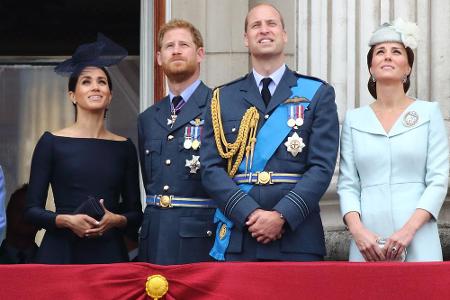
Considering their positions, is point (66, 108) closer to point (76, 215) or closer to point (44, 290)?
point (76, 215)

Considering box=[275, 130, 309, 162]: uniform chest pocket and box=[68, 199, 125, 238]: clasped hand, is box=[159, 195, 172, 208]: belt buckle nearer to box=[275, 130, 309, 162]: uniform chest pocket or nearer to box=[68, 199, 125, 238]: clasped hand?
box=[68, 199, 125, 238]: clasped hand

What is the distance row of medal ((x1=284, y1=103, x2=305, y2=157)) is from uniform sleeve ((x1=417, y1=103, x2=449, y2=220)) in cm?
53

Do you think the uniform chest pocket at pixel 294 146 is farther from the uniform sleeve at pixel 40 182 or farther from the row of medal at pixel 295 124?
the uniform sleeve at pixel 40 182

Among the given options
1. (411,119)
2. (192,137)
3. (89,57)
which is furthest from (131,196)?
(411,119)

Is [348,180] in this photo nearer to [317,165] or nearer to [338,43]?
[317,165]

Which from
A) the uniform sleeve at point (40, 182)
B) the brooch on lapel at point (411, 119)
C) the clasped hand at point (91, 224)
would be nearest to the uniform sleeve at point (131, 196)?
the clasped hand at point (91, 224)

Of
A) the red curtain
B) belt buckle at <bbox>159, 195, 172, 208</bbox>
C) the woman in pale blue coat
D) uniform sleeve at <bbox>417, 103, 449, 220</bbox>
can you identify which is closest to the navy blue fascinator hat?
belt buckle at <bbox>159, 195, 172, 208</bbox>

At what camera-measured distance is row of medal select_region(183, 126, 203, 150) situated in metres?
5.63

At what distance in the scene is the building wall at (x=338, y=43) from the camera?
21.7ft

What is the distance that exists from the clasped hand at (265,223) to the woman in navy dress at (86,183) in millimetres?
932

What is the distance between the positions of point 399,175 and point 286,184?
1.55ft

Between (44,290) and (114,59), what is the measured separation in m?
1.66

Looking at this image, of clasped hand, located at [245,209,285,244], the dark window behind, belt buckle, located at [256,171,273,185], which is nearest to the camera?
clasped hand, located at [245,209,285,244]

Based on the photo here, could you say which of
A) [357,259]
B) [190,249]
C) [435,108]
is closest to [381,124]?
[435,108]
